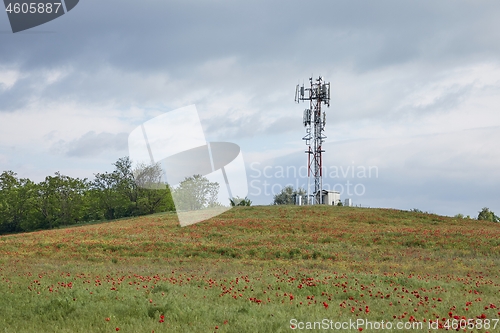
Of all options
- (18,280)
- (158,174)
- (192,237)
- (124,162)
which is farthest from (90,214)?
(18,280)

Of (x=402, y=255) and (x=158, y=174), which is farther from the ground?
(x=158, y=174)

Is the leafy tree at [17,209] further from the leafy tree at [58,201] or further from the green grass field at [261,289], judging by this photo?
the green grass field at [261,289]

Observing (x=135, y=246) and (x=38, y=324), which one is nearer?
→ (x=38, y=324)

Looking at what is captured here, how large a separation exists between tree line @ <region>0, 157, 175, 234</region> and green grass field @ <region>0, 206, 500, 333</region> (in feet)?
149

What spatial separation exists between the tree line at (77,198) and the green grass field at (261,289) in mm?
45555

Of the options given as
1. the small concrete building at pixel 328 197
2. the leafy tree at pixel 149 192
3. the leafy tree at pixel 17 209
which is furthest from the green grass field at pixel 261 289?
the leafy tree at pixel 17 209

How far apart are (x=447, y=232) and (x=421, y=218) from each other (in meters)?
15.3

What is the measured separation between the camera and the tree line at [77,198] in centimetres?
7631

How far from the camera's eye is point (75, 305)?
10.7 metres

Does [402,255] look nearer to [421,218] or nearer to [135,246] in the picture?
[135,246]

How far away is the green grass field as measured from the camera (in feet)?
30.5

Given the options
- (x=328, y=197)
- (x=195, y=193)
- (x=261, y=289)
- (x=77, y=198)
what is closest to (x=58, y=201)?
(x=77, y=198)

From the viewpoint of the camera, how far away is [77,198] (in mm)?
79500

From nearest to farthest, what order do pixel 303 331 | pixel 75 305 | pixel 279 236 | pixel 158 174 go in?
pixel 303 331 → pixel 75 305 → pixel 279 236 → pixel 158 174
